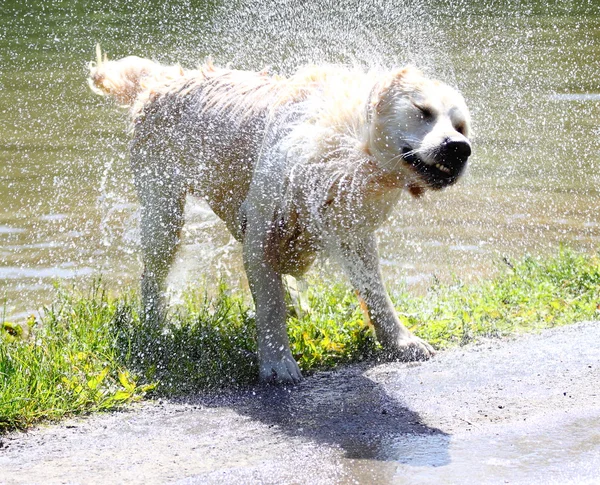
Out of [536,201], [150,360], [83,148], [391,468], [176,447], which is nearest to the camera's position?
[391,468]

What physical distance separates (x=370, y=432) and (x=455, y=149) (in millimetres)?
1303

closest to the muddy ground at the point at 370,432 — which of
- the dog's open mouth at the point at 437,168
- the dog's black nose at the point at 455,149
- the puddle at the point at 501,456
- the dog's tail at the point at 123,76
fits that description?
the puddle at the point at 501,456

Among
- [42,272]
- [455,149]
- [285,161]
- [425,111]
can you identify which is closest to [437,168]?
[455,149]

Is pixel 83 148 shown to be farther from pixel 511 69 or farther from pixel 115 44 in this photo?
pixel 511 69

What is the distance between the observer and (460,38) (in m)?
14.5

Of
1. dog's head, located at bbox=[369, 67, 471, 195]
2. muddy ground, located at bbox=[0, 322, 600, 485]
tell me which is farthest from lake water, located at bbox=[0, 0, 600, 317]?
dog's head, located at bbox=[369, 67, 471, 195]

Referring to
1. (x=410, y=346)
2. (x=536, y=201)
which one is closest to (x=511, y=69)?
(x=536, y=201)

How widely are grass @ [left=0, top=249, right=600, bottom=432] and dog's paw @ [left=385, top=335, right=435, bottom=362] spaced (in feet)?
0.44

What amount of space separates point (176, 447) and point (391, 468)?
93 centimetres

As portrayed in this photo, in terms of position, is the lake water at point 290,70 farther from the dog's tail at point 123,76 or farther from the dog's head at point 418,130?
the dog's head at point 418,130

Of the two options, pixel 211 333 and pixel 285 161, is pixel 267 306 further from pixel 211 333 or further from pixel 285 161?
pixel 285 161

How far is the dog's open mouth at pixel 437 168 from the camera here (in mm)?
4324

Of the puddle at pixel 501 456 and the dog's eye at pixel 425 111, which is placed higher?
the dog's eye at pixel 425 111

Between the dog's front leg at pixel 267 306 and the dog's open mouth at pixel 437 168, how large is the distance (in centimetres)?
98
